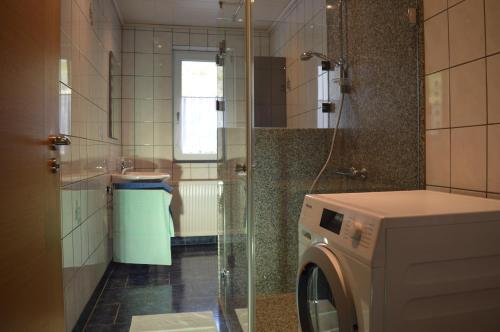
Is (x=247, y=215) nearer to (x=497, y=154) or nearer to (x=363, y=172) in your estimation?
(x=363, y=172)

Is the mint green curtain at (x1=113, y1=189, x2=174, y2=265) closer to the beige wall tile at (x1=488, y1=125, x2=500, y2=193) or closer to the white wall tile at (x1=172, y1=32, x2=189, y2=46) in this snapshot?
the white wall tile at (x1=172, y1=32, x2=189, y2=46)

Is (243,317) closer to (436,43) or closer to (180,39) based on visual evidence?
(436,43)

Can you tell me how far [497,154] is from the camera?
121 cm

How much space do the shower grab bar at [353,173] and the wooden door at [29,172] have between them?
1396mm

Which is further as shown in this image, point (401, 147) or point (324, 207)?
point (401, 147)

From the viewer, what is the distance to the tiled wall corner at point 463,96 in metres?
1.23

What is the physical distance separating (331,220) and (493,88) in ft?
2.27

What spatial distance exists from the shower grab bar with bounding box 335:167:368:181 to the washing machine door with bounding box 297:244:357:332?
0.79 m

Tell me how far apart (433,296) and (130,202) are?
241 centimetres

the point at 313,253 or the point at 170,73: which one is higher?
the point at 170,73

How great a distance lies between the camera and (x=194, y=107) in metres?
3.88

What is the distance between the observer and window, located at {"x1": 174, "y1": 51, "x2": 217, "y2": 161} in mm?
3852

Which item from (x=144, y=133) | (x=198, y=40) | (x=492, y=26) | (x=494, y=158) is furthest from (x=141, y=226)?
(x=492, y=26)

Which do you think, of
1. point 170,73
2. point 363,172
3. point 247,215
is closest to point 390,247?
point 247,215
